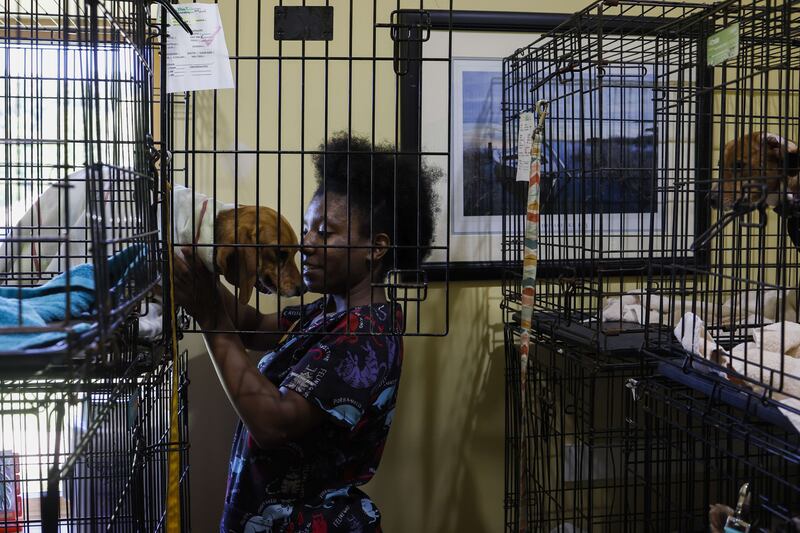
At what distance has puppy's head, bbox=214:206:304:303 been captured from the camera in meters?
1.56

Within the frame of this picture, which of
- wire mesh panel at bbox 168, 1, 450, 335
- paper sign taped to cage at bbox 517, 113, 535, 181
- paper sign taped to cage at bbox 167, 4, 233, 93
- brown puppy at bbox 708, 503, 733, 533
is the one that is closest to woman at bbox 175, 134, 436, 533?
wire mesh panel at bbox 168, 1, 450, 335

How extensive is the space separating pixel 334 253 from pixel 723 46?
83 cm

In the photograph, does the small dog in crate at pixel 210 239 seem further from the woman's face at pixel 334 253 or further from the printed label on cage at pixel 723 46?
the printed label on cage at pixel 723 46

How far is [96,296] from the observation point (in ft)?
2.51

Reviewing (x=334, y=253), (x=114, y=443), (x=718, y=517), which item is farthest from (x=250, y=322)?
(x=718, y=517)

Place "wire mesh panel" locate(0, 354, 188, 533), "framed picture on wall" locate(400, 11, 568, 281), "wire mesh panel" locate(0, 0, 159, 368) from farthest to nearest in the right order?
"framed picture on wall" locate(400, 11, 568, 281) < "wire mesh panel" locate(0, 354, 188, 533) < "wire mesh panel" locate(0, 0, 159, 368)

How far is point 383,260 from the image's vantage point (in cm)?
173

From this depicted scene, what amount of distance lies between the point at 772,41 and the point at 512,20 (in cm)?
104

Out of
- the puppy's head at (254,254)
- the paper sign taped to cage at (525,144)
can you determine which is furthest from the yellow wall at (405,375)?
the puppy's head at (254,254)

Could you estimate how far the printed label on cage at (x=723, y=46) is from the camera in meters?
1.15

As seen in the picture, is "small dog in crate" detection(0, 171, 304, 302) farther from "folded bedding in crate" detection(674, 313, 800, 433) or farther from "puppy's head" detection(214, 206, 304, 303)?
"folded bedding in crate" detection(674, 313, 800, 433)

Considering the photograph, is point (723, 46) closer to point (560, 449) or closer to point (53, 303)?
point (53, 303)

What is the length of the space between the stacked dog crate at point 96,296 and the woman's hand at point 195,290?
6 cm

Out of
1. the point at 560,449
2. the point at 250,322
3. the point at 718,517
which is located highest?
the point at 250,322
